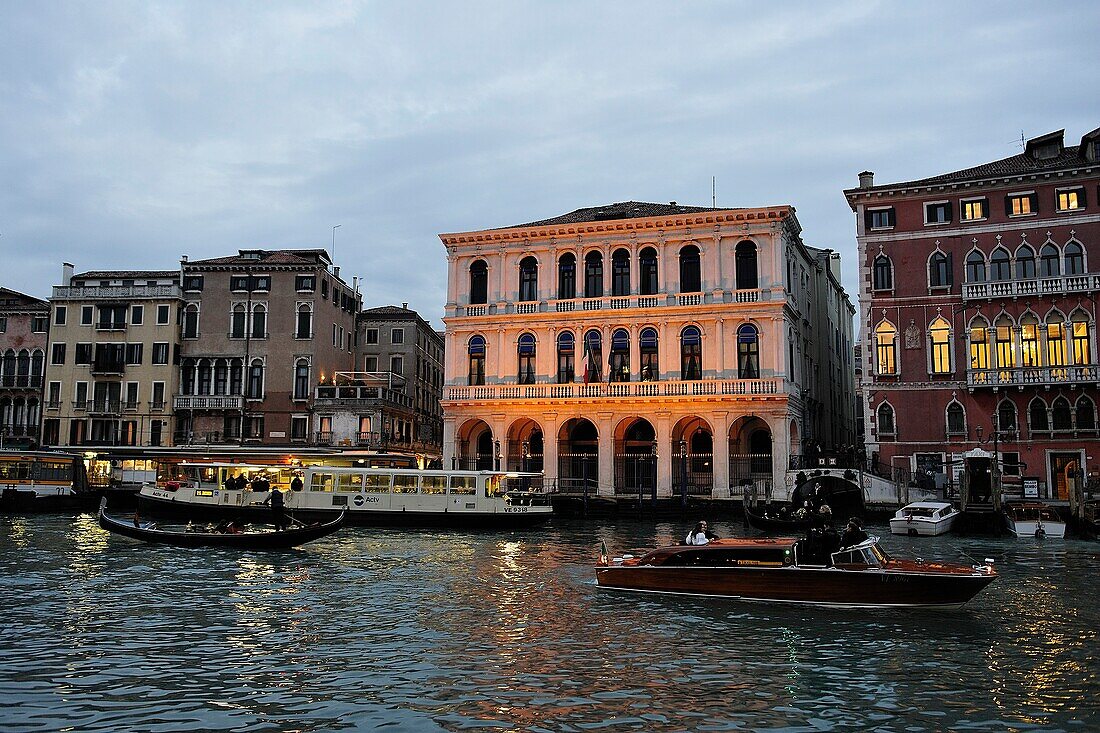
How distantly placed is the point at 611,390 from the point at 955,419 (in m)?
15.6

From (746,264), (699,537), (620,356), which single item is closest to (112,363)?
(620,356)

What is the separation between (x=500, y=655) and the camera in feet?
42.3

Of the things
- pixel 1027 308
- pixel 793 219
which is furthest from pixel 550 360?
pixel 1027 308

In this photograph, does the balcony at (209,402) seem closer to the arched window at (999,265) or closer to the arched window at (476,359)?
the arched window at (476,359)

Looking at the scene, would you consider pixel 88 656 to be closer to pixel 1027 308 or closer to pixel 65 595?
pixel 65 595

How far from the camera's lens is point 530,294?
157 ft

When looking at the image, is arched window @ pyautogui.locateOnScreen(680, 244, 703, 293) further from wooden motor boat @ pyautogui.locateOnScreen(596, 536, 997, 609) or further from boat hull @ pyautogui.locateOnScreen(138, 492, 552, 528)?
wooden motor boat @ pyautogui.locateOnScreen(596, 536, 997, 609)

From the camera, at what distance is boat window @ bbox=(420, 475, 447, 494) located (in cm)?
3600

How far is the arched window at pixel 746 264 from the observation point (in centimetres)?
4456

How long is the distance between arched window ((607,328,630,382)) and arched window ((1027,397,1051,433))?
59.1 ft

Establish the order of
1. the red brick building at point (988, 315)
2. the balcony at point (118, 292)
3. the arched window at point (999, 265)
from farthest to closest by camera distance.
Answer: the balcony at point (118, 292), the arched window at point (999, 265), the red brick building at point (988, 315)

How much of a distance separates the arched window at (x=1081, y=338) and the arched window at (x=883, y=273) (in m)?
7.69

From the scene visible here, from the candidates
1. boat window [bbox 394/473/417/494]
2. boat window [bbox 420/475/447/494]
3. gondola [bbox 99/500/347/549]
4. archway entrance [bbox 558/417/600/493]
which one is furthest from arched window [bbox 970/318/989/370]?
gondola [bbox 99/500/347/549]

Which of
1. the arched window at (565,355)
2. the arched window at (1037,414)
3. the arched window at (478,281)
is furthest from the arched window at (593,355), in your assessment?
the arched window at (1037,414)
